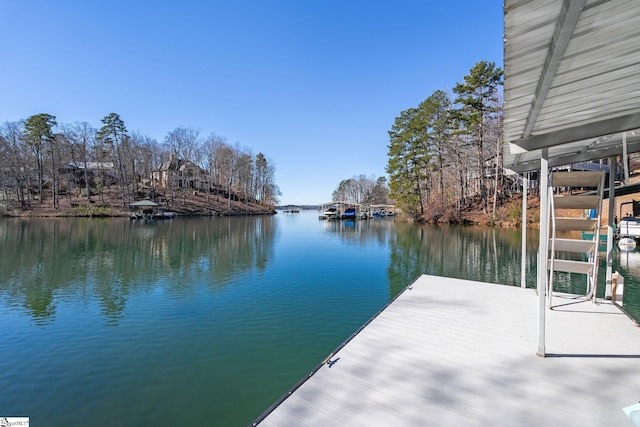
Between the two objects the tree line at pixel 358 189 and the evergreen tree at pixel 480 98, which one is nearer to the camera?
the evergreen tree at pixel 480 98

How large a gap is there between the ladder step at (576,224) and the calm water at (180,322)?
2.65 m

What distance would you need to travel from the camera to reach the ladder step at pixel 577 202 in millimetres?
5883

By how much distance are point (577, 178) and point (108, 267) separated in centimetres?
1445

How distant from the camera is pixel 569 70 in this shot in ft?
6.73

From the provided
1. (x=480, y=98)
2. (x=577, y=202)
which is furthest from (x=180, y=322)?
(x=480, y=98)

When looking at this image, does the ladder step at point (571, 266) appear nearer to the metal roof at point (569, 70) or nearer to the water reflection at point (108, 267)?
the metal roof at point (569, 70)

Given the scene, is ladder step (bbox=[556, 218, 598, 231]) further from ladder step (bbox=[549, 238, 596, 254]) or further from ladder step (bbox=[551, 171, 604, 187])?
ladder step (bbox=[551, 171, 604, 187])

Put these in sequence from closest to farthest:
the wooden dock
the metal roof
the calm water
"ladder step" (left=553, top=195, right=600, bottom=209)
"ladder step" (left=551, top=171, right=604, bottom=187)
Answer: the metal roof, the wooden dock, the calm water, "ladder step" (left=551, top=171, right=604, bottom=187), "ladder step" (left=553, top=195, right=600, bottom=209)

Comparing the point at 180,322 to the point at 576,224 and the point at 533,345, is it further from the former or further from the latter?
the point at 576,224

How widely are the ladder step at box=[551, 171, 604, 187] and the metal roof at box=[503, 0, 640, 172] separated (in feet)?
7.71

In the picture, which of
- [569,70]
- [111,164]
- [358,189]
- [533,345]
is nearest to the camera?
[569,70]

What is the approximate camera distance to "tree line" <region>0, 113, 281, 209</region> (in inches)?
1588

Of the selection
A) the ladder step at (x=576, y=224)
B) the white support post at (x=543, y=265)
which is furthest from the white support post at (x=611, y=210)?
the white support post at (x=543, y=265)

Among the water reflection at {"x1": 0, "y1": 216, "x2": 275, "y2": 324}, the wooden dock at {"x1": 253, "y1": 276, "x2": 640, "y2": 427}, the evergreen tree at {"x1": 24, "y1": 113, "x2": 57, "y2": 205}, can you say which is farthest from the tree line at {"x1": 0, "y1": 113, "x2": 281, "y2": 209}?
the wooden dock at {"x1": 253, "y1": 276, "x2": 640, "y2": 427}
